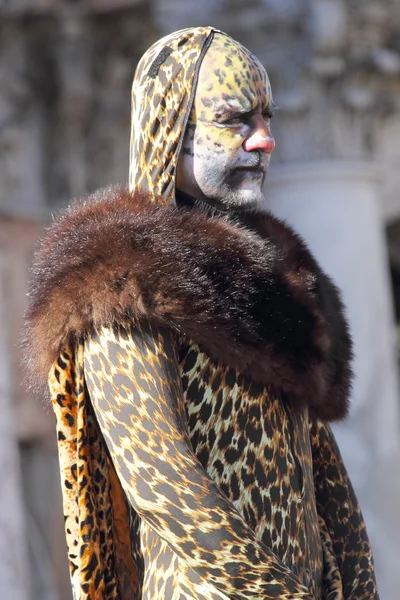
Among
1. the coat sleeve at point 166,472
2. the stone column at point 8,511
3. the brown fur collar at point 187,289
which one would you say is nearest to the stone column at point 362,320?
the stone column at point 8,511

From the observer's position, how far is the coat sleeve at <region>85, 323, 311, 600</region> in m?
1.69

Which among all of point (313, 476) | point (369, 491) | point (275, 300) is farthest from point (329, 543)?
point (369, 491)

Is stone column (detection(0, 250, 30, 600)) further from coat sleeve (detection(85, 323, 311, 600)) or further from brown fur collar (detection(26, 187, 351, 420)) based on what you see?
coat sleeve (detection(85, 323, 311, 600))

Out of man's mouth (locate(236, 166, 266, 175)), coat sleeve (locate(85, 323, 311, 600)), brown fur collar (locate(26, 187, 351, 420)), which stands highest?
man's mouth (locate(236, 166, 266, 175))

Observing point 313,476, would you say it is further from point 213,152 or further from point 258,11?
point 258,11

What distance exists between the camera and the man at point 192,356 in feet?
5.66

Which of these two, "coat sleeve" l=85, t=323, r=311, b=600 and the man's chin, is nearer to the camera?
"coat sleeve" l=85, t=323, r=311, b=600

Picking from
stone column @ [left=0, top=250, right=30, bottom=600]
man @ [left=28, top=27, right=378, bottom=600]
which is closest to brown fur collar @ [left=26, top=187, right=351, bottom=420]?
man @ [left=28, top=27, right=378, bottom=600]

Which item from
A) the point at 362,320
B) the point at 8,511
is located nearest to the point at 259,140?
the point at 8,511

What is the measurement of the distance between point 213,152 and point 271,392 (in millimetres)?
368

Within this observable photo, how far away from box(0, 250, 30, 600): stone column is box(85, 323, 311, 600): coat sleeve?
133 inches

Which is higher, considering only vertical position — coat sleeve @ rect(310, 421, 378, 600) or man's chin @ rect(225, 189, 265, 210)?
man's chin @ rect(225, 189, 265, 210)

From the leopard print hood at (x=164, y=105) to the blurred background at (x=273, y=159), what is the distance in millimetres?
3037

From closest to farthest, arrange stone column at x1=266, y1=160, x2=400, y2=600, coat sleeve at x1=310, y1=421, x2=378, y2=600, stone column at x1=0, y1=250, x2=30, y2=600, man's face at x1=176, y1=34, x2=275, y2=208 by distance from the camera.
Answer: man's face at x1=176, y1=34, x2=275, y2=208 → coat sleeve at x1=310, y1=421, x2=378, y2=600 → stone column at x1=0, y1=250, x2=30, y2=600 → stone column at x1=266, y1=160, x2=400, y2=600
